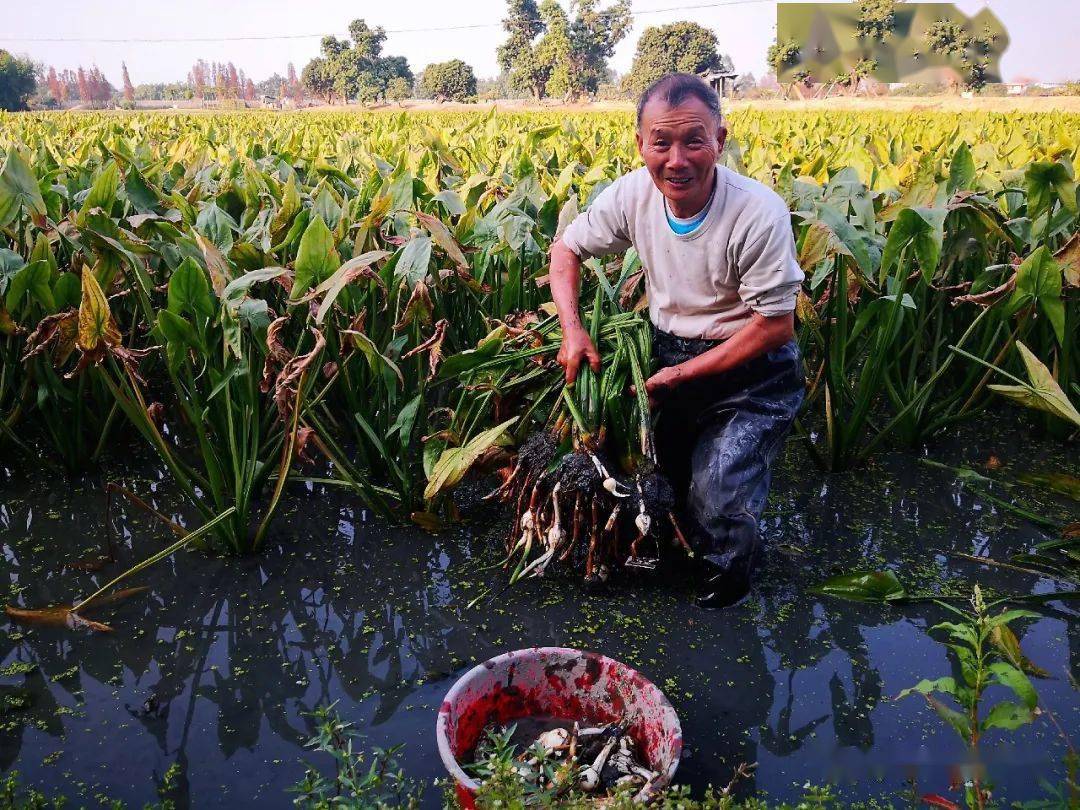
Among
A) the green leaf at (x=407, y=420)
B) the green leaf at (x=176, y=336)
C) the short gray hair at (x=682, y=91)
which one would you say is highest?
the short gray hair at (x=682, y=91)

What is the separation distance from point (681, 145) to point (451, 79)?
75.1m

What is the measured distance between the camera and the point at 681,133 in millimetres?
1870

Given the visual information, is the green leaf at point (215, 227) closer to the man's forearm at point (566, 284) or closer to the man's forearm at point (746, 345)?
the man's forearm at point (566, 284)

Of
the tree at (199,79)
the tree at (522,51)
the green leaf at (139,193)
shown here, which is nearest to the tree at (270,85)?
the tree at (199,79)

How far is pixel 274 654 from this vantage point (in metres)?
1.92

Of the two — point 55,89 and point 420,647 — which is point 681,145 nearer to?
point 420,647

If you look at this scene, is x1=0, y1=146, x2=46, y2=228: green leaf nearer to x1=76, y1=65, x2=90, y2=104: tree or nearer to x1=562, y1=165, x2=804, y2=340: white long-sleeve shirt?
x1=562, y1=165, x2=804, y2=340: white long-sleeve shirt

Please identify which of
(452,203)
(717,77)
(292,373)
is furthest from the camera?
(717,77)

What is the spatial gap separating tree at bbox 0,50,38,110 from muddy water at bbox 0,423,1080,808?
2492 inches

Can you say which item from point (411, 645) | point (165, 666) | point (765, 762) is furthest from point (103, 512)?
point (765, 762)

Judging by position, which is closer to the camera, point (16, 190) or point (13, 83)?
point (16, 190)

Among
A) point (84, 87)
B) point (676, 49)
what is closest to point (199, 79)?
point (84, 87)

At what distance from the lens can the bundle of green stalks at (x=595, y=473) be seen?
205 cm

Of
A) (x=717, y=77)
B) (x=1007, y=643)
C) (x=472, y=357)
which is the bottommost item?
(x=1007, y=643)
